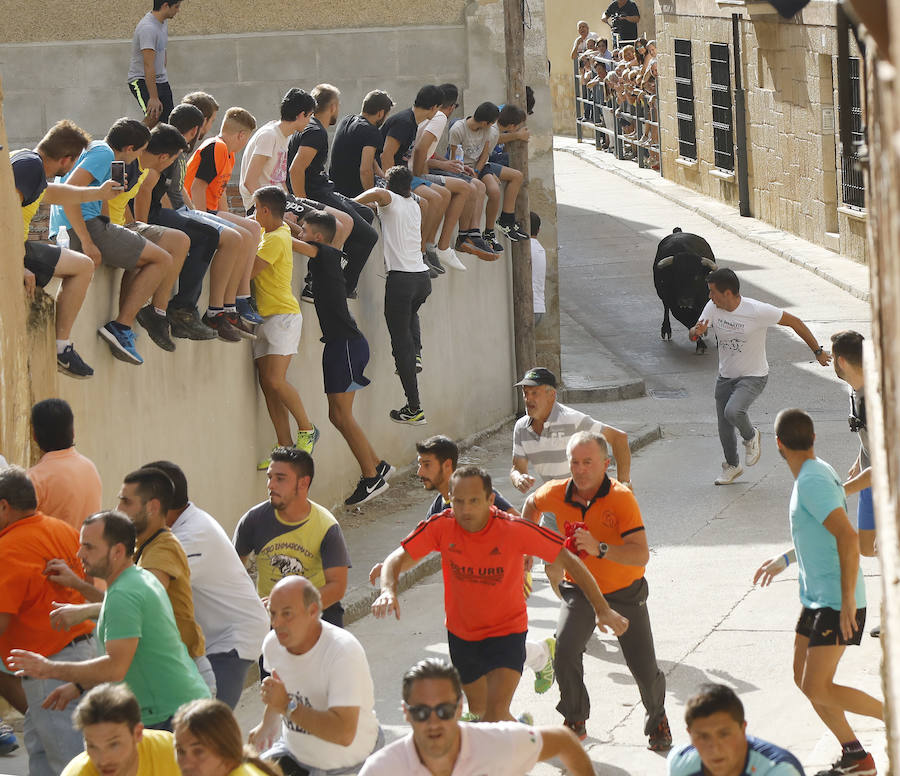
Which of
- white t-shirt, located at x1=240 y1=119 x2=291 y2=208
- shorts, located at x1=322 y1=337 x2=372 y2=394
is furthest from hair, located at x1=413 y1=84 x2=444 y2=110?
shorts, located at x1=322 y1=337 x2=372 y2=394

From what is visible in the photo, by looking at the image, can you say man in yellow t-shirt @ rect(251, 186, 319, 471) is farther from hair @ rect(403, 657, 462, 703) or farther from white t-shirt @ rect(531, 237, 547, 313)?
hair @ rect(403, 657, 462, 703)

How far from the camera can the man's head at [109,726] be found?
5.12 metres

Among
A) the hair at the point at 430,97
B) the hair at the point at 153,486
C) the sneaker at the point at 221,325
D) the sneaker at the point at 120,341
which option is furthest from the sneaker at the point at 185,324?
the hair at the point at 430,97

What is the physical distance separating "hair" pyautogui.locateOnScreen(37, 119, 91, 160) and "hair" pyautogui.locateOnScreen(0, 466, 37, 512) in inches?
89.6

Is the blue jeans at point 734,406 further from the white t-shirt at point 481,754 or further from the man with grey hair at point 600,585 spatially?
the white t-shirt at point 481,754

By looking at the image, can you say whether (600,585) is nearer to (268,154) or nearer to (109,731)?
(109,731)

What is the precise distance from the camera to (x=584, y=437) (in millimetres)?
8000

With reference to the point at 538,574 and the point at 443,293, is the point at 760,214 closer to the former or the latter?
the point at 443,293

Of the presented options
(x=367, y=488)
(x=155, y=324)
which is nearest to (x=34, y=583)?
(x=155, y=324)

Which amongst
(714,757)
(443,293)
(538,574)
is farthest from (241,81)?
(714,757)

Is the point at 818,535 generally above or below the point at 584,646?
above

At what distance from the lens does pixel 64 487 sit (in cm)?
748

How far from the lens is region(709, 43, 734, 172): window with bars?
2683cm

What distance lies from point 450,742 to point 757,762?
102cm
